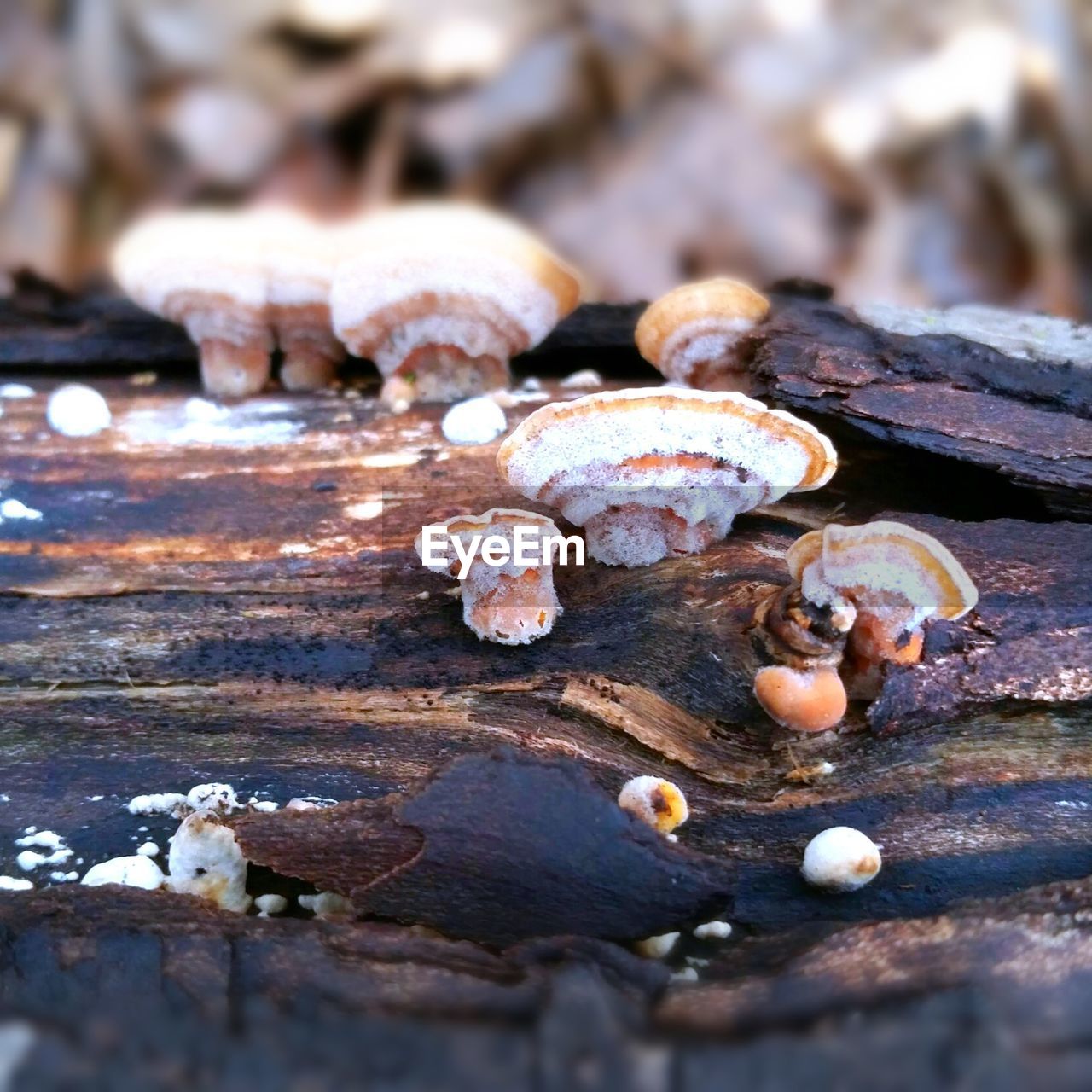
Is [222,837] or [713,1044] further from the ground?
[222,837]

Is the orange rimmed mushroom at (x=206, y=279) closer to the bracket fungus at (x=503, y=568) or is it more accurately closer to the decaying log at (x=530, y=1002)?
the bracket fungus at (x=503, y=568)

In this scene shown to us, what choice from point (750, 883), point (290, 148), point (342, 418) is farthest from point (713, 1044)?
point (290, 148)

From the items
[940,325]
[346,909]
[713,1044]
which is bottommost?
[713,1044]

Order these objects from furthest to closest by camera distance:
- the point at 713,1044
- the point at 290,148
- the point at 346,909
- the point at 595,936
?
the point at 290,148 → the point at 346,909 → the point at 595,936 → the point at 713,1044

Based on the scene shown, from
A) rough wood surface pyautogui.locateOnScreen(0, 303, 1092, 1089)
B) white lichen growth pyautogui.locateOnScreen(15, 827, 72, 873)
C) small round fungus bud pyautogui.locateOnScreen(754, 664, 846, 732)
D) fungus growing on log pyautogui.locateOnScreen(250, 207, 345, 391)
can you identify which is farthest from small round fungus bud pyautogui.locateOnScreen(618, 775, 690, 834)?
fungus growing on log pyautogui.locateOnScreen(250, 207, 345, 391)

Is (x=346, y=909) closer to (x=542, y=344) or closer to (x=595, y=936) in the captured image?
(x=595, y=936)

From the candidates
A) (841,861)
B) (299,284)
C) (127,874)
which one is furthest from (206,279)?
(841,861)

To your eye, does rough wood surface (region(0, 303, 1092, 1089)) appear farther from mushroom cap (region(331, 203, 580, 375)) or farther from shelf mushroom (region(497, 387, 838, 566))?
mushroom cap (region(331, 203, 580, 375))
